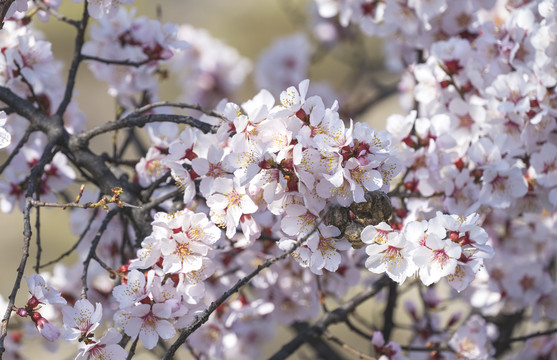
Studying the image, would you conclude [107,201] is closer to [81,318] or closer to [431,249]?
[81,318]

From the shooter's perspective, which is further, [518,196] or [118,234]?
[118,234]

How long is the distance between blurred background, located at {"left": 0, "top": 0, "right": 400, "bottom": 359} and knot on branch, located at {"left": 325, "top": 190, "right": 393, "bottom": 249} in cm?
295

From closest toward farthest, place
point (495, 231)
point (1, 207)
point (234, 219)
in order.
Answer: point (234, 219) < point (1, 207) < point (495, 231)

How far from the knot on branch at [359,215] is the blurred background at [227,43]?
9.69 ft

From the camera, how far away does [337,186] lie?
47.9 inches

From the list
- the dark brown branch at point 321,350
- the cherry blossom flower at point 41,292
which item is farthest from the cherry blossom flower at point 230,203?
the dark brown branch at point 321,350

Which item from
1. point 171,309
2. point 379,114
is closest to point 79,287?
point 171,309

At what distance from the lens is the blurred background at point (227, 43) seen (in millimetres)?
5206

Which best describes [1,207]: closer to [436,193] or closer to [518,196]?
[436,193]

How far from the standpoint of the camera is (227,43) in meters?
7.37

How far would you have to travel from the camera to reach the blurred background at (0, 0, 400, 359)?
521 cm

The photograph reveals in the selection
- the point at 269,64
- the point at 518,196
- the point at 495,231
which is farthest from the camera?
the point at 269,64

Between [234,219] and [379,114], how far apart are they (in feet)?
16.4

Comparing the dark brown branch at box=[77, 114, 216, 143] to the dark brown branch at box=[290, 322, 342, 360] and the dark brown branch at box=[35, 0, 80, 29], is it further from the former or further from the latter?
the dark brown branch at box=[290, 322, 342, 360]
